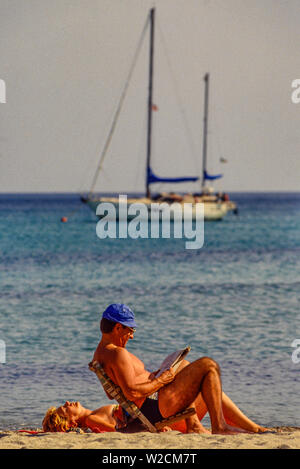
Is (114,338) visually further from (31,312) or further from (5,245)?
(5,245)

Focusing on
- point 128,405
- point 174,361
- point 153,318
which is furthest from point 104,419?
point 153,318

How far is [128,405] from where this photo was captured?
5.82 metres

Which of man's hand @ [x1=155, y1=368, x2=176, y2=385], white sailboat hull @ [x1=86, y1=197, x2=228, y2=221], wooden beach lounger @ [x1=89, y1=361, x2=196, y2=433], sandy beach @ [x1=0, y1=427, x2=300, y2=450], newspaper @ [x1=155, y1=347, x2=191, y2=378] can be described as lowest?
sandy beach @ [x1=0, y1=427, x2=300, y2=450]

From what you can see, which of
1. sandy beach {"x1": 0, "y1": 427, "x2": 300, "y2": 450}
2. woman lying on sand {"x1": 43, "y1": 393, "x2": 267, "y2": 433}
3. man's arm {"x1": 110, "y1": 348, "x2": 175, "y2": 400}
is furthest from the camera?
woman lying on sand {"x1": 43, "y1": 393, "x2": 267, "y2": 433}

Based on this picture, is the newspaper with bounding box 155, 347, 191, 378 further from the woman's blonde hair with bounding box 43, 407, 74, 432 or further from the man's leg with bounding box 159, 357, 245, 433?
the woman's blonde hair with bounding box 43, 407, 74, 432

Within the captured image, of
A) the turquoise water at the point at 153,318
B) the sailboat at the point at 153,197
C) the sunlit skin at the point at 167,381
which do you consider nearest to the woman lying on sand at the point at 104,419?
the sunlit skin at the point at 167,381

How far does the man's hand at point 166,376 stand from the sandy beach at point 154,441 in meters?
0.37

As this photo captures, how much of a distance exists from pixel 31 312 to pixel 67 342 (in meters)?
3.60

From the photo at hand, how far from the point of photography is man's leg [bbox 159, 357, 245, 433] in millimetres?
5738

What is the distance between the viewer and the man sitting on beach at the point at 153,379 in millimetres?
5688

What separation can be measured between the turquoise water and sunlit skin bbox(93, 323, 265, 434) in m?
2.56

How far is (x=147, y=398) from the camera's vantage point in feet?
19.3
